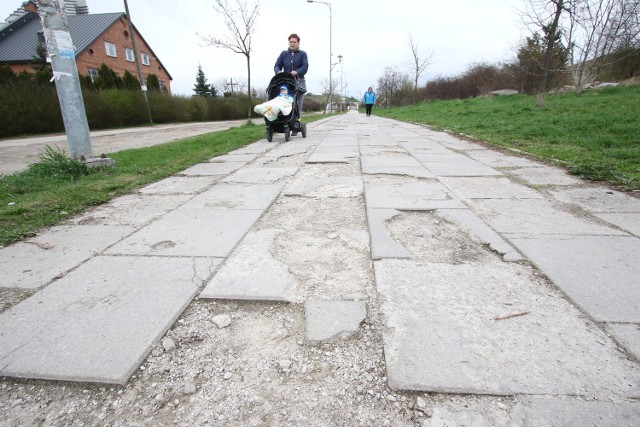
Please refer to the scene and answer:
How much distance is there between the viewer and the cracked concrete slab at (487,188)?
3.14m

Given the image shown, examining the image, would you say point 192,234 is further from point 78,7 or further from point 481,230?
point 78,7

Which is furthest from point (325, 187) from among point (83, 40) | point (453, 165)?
point (83, 40)

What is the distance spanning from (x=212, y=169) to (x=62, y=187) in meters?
1.67

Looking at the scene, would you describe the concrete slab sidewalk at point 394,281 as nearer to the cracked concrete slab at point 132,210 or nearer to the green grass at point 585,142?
the cracked concrete slab at point 132,210

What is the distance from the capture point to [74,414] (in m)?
1.03

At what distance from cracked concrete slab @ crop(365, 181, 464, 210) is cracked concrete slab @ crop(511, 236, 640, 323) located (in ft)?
2.79

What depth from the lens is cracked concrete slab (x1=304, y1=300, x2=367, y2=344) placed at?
1324 millimetres

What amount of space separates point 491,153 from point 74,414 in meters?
5.97

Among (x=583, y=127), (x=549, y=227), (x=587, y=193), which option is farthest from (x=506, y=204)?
(x=583, y=127)

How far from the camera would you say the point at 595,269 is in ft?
5.79

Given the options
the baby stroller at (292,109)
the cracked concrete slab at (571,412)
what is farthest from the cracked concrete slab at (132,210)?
the baby stroller at (292,109)

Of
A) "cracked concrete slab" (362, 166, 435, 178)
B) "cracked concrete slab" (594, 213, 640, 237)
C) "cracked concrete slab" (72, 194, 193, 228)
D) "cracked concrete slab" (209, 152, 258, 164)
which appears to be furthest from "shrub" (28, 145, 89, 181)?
"cracked concrete slab" (594, 213, 640, 237)

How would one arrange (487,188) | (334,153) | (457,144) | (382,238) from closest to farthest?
(382,238)
(487,188)
(334,153)
(457,144)

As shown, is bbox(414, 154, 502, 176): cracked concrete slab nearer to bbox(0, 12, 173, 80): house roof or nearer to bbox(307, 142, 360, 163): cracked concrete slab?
bbox(307, 142, 360, 163): cracked concrete slab
